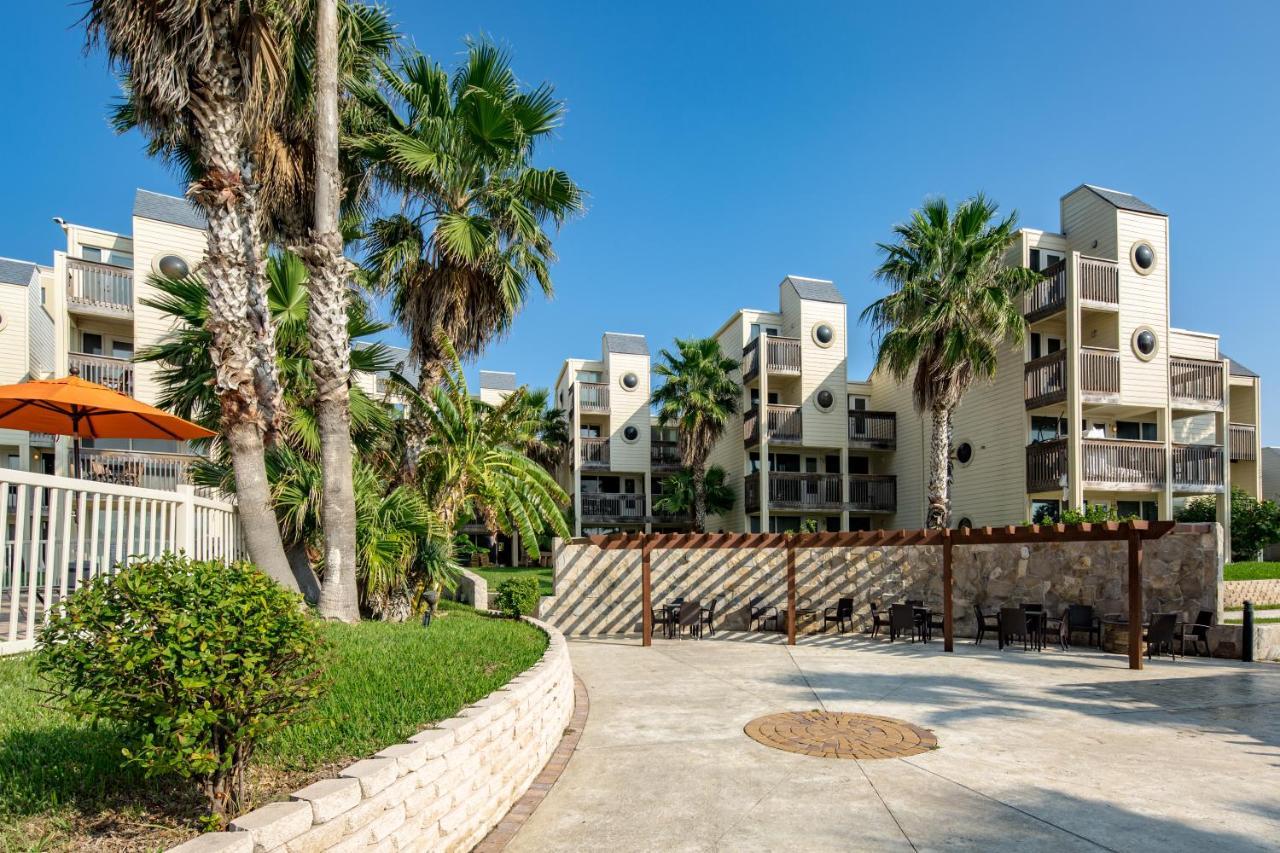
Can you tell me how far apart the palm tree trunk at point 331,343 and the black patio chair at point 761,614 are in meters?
8.77

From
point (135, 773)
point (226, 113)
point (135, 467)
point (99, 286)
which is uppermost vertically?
point (99, 286)

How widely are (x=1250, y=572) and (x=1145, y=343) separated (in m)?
6.65

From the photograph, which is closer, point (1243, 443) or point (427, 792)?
point (427, 792)

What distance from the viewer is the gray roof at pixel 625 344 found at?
117 ft

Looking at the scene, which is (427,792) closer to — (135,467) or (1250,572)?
(135,467)

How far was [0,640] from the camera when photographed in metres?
5.86

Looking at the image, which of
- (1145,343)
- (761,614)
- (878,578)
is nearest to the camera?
(761,614)

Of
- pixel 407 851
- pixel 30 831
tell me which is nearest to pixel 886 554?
pixel 407 851

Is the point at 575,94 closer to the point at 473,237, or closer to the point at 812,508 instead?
the point at 473,237

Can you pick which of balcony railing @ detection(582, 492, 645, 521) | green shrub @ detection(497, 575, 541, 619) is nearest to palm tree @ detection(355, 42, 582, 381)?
green shrub @ detection(497, 575, 541, 619)

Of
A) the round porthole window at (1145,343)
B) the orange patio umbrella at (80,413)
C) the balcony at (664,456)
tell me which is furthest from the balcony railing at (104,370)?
the round porthole window at (1145,343)

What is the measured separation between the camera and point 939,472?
19.2 meters

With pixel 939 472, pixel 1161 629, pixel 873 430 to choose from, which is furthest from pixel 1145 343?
pixel 1161 629

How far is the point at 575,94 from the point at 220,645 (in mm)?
11647
